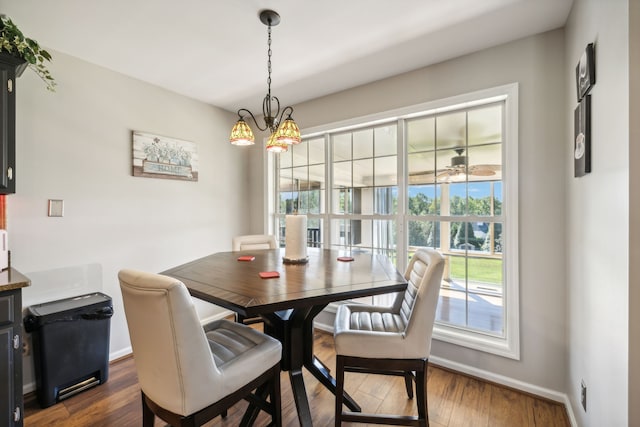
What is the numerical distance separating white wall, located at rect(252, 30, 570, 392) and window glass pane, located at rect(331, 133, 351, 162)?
1.22 metres

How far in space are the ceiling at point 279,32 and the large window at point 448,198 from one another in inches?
16.4

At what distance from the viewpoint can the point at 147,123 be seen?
106 inches

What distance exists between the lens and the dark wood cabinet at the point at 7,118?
5.30 ft

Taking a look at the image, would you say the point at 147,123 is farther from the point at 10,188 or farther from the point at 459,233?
the point at 459,233

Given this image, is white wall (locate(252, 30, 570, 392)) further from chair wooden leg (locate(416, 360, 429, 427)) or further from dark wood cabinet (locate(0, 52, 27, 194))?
dark wood cabinet (locate(0, 52, 27, 194))

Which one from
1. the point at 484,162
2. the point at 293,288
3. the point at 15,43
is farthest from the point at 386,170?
the point at 15,43

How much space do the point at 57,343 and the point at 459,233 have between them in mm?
3033

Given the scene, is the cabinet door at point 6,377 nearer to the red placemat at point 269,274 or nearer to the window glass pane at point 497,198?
the red placemat at point 269,274

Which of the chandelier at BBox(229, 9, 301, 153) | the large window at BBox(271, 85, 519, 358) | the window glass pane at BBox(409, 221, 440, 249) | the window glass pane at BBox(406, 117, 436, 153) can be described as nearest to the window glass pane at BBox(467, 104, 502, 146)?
the large window at BBox(271, 85, 519, 358)

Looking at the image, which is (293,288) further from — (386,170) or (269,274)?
(386,170)

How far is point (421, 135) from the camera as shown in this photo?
2.54m

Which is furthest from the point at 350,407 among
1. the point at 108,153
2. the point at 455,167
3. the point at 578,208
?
the point at 108,153

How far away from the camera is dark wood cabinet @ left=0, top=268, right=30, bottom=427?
1439 millimetres

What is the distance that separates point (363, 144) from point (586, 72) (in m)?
1.75
